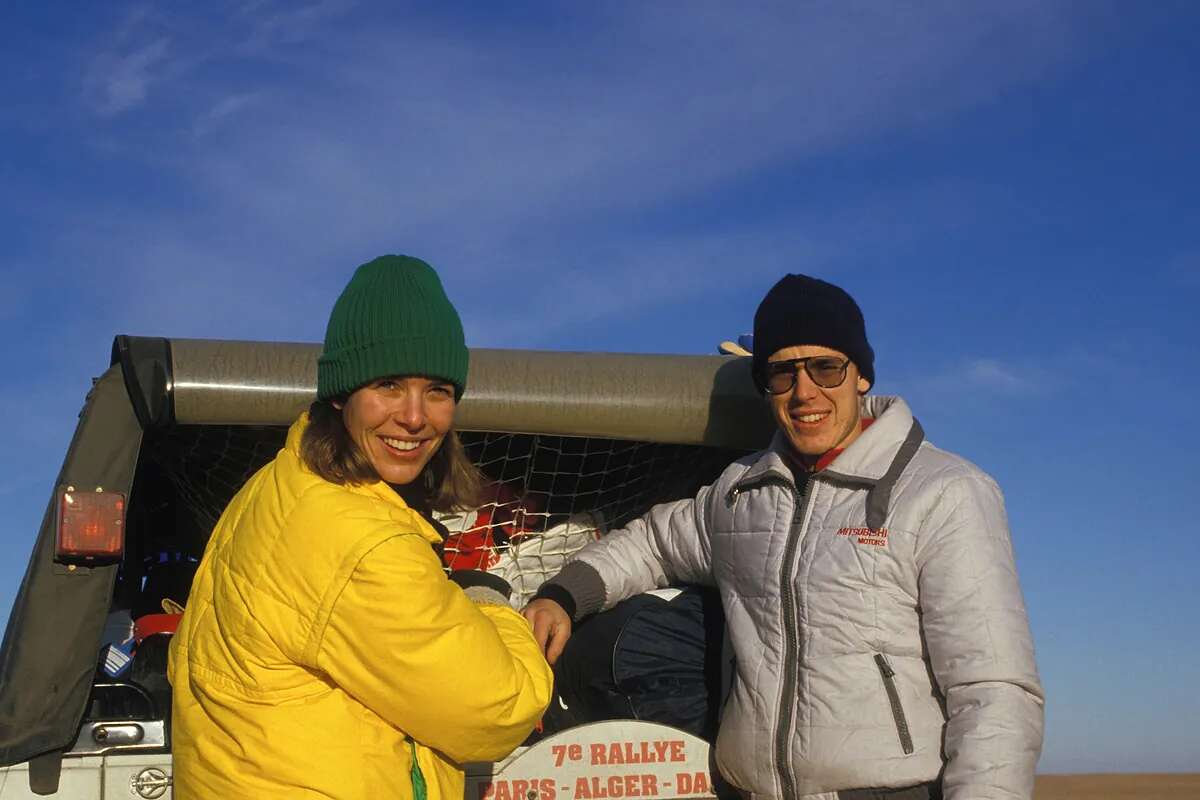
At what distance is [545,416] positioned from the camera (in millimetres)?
3508

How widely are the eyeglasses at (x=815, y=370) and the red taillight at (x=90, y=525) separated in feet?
5.22

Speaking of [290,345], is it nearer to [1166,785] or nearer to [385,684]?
A: [385,684]

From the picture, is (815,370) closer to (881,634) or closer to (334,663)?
(881,634)

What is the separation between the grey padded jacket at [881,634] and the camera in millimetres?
2746

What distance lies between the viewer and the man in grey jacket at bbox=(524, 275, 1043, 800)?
2.77 m

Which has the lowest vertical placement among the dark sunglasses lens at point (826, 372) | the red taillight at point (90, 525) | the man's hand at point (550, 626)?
the man's hand at point (550, 626)

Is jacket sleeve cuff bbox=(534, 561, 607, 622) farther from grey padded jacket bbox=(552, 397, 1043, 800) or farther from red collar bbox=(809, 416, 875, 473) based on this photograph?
red collar bbox=(809, 416, 875, 473)

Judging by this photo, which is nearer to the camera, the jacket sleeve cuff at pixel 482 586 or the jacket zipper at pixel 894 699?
the jacket zipper at pixel 894 699

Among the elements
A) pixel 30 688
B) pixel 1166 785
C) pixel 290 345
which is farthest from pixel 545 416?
pixel 1166 785

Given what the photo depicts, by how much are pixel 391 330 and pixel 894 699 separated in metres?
1.36

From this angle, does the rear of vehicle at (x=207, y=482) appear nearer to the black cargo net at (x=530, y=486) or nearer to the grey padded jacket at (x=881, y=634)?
the black cargo net at (x=530, y=486)

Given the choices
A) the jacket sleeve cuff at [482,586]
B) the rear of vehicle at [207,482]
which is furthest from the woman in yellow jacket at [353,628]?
the rear of vehicle at [207,482]

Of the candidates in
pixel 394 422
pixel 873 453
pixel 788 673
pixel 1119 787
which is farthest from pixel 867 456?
pixel 1119 787

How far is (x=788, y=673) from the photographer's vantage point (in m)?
2.95
